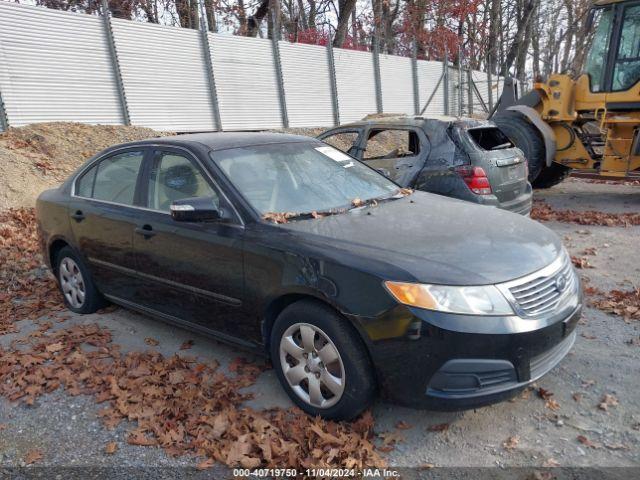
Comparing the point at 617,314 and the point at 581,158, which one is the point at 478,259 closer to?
the point at 617,314

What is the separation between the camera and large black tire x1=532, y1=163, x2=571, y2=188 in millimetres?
10788

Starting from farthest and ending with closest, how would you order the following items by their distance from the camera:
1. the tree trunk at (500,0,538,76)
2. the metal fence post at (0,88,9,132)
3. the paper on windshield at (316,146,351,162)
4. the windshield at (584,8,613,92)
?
the tree trunk at (500,0,538,76) → the metal fence post at (0,88,9,132) → the windshield at (584,8,613,92) → the paper on windshield at (316,146,351,162)

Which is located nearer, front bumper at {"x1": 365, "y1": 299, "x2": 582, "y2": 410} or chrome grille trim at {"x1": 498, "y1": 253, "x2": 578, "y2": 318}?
front bumper at {"x1": 365, "y1": 299, "x2": 582, "y2": 410}

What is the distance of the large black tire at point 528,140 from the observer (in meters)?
9.91

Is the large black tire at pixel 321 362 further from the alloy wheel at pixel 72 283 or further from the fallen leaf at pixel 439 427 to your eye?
the alloy wheel at pixel 72 283

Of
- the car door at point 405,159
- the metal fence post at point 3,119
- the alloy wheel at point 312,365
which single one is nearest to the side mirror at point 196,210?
the alloy wheel at point 312,365

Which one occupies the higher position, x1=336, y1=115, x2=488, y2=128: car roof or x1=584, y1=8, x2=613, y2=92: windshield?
x1=584, y1=8, x2=613, y2=92: windshield

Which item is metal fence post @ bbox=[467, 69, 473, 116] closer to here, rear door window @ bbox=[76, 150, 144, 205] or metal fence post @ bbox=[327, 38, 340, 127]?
metal fence post @ bbox=[327, 38, 340, 127]

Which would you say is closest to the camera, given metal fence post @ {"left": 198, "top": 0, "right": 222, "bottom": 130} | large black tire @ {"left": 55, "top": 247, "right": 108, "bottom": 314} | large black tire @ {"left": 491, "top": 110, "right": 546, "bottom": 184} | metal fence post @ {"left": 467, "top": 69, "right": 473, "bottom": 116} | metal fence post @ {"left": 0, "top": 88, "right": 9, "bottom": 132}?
large black tire @ {"left": 55, "top": 247, "right": 108, "bottom": 314}

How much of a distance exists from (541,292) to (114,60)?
40.0 feet

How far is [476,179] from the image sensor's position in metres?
5.85

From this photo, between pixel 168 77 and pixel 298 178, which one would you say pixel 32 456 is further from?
pixel 168 77

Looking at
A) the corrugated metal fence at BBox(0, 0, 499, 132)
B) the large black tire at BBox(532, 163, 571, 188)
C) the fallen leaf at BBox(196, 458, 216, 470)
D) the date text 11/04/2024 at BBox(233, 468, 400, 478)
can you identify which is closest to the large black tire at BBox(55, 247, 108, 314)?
the fallen leaf at BBox(196, 458, 216, 470)

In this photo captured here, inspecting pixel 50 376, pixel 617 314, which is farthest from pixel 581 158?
pixel 50 376
